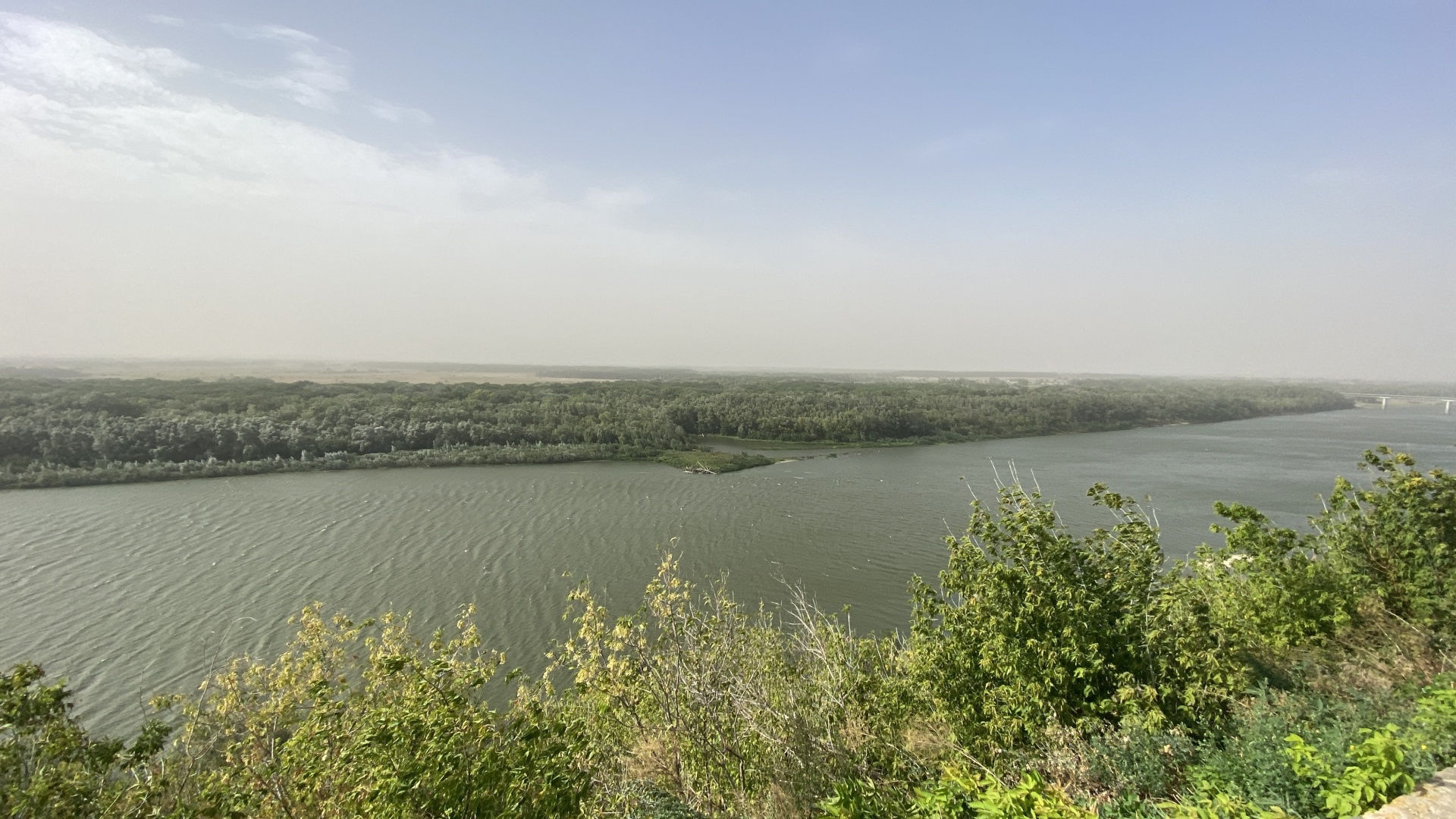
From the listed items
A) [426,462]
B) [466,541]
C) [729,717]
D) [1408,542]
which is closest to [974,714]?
[729,717]

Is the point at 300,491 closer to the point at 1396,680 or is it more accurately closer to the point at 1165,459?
the point at 1396,680

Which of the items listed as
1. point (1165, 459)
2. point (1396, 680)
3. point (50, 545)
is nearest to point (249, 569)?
point (50, 545)

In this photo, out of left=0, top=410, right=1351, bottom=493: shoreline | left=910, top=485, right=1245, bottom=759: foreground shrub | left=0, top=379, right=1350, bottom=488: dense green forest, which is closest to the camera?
left=910, top=485, right=1245, bottom=759: foreground shrub

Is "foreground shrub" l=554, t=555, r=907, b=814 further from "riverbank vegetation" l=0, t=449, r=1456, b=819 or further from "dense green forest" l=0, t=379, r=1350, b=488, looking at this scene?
"dense green forest" l=0, t=379, r=1350, b=488

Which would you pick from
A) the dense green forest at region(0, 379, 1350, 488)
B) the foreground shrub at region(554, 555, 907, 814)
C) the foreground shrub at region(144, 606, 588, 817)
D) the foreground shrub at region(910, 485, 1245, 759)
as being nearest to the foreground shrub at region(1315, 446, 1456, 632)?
the foreground shrub at region(910, 485, 1245, 759)

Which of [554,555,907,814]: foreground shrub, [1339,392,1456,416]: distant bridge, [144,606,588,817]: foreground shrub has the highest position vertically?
[1339,392,1456,416]: distant bridge

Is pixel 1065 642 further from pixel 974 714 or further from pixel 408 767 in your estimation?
pixel 408 767

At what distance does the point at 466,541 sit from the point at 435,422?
27.8 metres

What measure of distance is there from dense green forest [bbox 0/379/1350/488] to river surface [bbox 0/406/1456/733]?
148 inches

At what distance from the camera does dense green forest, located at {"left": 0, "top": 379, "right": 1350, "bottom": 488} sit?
113 ft

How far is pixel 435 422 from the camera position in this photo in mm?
47031

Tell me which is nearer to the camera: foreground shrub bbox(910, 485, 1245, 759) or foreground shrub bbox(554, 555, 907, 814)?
foreground shrub bbox(910, 485, 1245, 759)

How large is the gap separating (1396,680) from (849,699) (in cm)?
516

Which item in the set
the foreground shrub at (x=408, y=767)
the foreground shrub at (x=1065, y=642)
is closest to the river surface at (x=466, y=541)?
the foreground shrub at (x=408, y=767)
